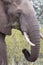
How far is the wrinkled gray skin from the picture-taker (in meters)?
7.68

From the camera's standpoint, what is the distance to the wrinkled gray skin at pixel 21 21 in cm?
768

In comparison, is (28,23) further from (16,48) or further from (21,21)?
(16,48)

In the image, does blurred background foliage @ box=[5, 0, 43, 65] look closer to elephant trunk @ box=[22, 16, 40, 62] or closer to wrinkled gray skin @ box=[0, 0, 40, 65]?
wrinkled gray skin @ box=[0, 0, 40, 65]

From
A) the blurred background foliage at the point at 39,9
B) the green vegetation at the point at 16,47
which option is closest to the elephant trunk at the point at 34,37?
the green vegetation at the point at 16,47

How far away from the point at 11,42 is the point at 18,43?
42 cm

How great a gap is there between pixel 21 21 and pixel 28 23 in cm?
13

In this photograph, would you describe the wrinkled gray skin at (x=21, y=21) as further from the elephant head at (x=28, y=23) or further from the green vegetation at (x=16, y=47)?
the green vegetation at (x=16, y=47)

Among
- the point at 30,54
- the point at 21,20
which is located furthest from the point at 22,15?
the point at 30,54

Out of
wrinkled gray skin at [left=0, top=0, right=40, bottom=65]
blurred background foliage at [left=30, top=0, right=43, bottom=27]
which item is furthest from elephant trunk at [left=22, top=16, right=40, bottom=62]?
blurred background foliage at [left=30, top=0, right=43, bottom=27]

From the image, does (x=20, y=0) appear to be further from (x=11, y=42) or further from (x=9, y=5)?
(x=11, y=42)

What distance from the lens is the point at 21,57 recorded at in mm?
13281

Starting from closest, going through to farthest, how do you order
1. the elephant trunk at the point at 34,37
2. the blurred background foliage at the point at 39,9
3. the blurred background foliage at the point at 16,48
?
the elephant trunk at the point at 34,37 → the blurred background foliage at the point at 16,48 → the blurred background foliage at the point at 39,9

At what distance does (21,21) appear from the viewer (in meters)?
7.80

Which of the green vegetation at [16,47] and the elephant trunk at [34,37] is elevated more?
the elephant trunk at [34,37]
